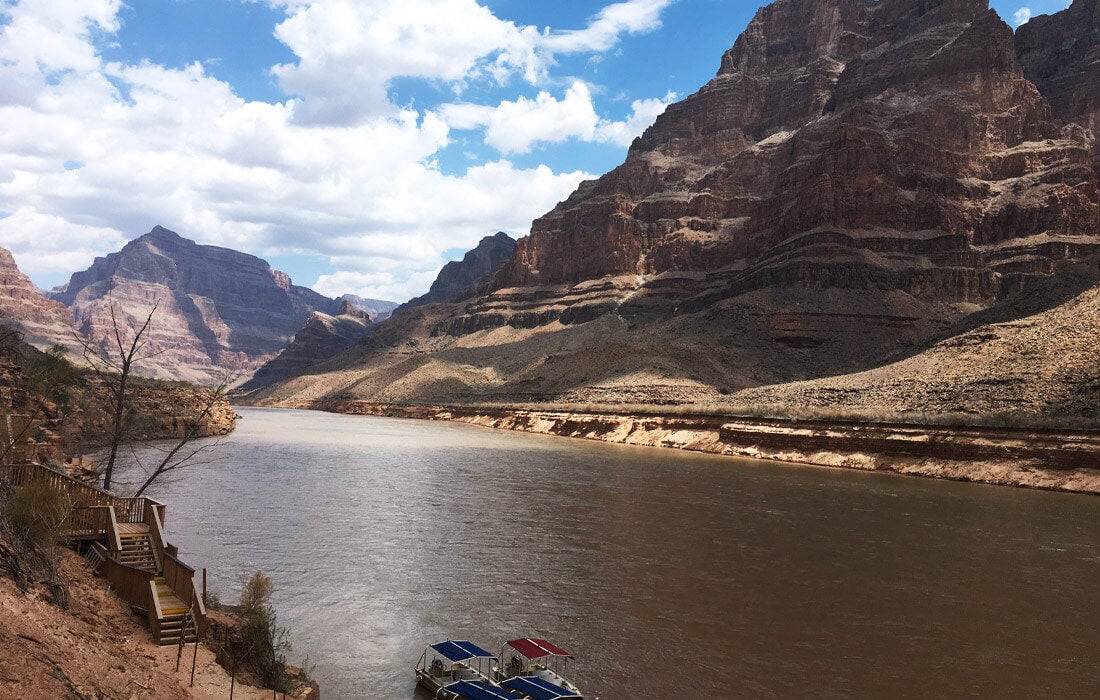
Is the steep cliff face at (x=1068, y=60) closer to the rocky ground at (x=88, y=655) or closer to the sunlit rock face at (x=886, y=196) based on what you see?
the sunlit rock face at (x=886, y=196)

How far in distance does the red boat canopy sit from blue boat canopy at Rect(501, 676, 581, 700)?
0.85m

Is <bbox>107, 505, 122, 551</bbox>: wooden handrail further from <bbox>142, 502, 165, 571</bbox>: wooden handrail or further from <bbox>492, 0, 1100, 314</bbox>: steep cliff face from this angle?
<bbox>492, 0, 1100, 314</bbox>: steep cliff face

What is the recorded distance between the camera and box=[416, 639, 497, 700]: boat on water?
12.0m

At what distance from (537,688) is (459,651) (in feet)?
6.58

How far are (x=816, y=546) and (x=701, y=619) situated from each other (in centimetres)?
1037

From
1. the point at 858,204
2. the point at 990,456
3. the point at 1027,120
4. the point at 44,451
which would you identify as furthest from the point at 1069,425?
the point at 1027,120

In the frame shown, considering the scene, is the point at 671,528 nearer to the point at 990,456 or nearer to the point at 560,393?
the point at 990,456

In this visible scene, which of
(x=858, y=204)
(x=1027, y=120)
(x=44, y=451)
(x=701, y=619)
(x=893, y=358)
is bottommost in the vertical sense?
(x=701, y=619)

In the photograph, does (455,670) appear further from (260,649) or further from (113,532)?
(113,532)

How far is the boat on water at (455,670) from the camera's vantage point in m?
12.0

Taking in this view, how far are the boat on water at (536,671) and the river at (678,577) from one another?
0.62 meters

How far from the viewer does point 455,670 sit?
1286 centimetres

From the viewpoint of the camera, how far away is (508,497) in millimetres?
34719

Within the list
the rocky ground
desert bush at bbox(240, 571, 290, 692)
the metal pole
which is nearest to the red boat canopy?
desert bush at bbox(240, 571, 290, 692)
